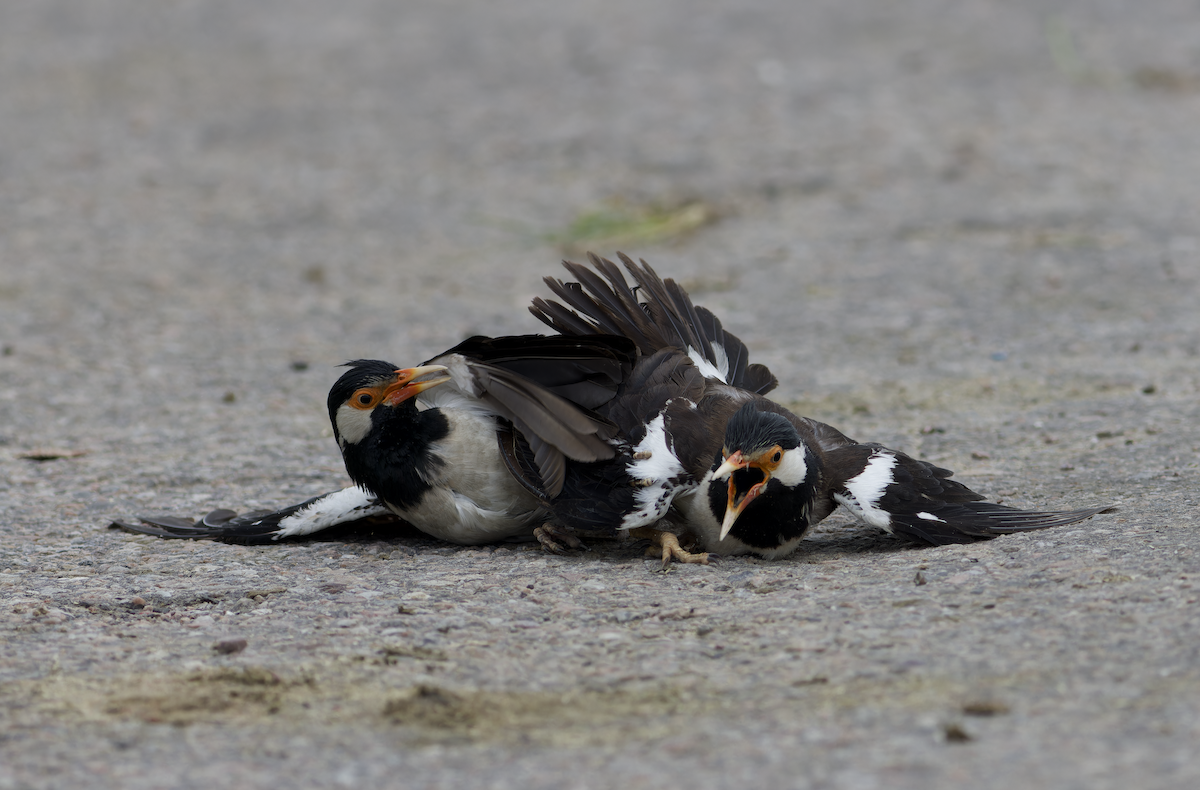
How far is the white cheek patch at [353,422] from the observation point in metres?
5.13

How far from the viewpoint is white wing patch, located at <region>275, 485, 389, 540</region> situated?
5.28 meters

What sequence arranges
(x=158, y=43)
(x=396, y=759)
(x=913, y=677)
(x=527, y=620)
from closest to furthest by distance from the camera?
1. (x=396, y=759)
2. (x=913, y=677)
3. (x=527, y=620)
4. (x=158, y=43)

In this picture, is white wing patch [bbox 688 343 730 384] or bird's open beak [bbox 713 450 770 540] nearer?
bird's open beak [bbox 713 450 770 540]

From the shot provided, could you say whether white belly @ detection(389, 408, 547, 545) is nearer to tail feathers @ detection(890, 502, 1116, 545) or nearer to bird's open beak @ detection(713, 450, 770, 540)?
bird's open beak @ detection(713, 450, 770, 540)

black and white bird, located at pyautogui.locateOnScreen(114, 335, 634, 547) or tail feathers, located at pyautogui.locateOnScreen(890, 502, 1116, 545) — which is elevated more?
black and white bird, located at pyautogui.locateOnScreen(114, 335, 634, 547)

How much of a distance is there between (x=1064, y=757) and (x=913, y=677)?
0.58 meters

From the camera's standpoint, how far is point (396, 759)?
314 cm

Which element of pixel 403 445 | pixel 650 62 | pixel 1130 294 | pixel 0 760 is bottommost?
pixel 0 760

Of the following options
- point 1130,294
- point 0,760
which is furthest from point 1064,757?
point 1130,294

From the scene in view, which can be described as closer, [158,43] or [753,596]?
[753,596]

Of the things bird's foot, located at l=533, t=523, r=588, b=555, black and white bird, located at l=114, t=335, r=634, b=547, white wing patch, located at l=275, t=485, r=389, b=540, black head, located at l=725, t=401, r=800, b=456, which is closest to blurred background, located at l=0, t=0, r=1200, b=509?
white wing patch, located at l=275, t=485, r=389, b=540

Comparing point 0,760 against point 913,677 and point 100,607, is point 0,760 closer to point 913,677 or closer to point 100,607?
point 100,607

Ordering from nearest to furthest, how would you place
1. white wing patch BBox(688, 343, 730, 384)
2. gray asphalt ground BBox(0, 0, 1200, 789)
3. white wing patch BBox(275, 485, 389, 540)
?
1. gray asphalt ground BBox(0, 0, 1200, 789)
2. white wing patch BBox(275, 485, 389, 540)
3. white wing patch BBox(688, 343, 730, 384)

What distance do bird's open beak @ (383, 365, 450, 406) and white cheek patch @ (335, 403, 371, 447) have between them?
12 centimetres
